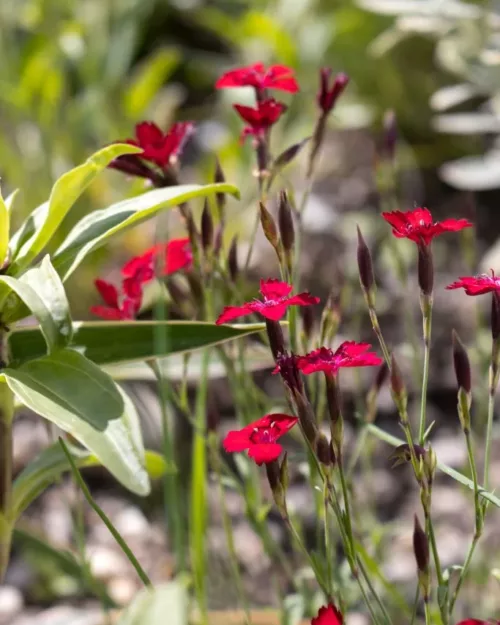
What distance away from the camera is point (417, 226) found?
58 centimetres

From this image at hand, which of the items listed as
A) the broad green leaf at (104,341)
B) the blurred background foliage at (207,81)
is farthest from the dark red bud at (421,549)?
the blurred background foliage at (207,81)

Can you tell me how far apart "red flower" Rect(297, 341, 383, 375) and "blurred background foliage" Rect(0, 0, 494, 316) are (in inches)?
48.9

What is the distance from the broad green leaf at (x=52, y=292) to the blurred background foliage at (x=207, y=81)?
4.00ft

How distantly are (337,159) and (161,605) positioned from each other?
2.21 metres

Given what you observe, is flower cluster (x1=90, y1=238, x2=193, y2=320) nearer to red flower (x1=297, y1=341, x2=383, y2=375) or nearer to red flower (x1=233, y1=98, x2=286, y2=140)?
red flower (x1=233, y1=98, x2=286, y2=140)

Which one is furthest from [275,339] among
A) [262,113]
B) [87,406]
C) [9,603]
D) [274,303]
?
[9,603]

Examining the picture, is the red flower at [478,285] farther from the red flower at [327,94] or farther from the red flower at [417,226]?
the red flower at [327,94]

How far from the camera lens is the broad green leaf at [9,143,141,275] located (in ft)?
2.13

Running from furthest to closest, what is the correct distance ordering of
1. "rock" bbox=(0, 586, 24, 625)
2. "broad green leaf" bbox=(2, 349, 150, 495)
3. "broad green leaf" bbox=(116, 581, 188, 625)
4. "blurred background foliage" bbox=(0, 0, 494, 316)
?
"blurred background foliage" bbox=(0, 0, 494, 316)
"rock" bbox=(0, 586, 24, 625)
"broad green leaf" bbox=(2, 349, 150, 495)
"broad green leaf" bbox=(116, 581, 188, 625)

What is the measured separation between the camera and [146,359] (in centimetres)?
72

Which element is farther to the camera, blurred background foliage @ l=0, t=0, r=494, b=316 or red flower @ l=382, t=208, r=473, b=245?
blurred background foliage @ l=0, t=0, r=494, b=316

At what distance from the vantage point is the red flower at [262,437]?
1.79 feet

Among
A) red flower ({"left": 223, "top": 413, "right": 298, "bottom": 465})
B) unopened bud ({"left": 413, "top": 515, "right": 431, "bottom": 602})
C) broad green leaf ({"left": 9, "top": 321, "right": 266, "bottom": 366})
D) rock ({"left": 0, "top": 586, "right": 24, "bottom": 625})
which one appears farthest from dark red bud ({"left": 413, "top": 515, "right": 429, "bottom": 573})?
rock ({"left": 0, "top": 586, "right": 24, "bottom": 625})

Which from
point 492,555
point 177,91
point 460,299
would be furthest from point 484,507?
point 177,91
